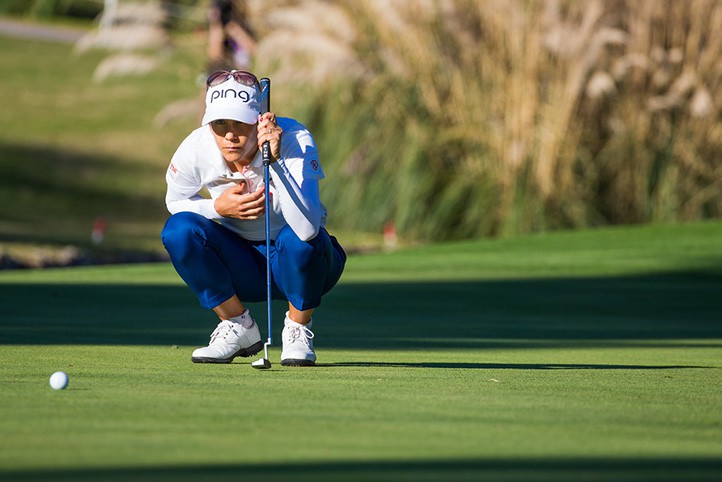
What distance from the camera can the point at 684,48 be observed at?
18.5m

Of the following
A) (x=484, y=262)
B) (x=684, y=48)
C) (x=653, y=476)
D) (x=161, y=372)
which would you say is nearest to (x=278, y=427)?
(x=653, y=476)

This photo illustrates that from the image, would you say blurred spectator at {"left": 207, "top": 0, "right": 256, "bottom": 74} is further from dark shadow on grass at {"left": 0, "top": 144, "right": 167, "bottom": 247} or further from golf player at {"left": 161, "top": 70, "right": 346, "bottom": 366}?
golf player at {"left": 161, "top": 70, "right": 346, "bottom": 366}

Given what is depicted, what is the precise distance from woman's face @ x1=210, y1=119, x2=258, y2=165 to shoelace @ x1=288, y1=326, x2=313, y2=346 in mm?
723

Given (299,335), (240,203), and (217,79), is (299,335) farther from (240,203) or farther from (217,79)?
(217,79)

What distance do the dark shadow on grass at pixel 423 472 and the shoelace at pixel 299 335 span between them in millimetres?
2593

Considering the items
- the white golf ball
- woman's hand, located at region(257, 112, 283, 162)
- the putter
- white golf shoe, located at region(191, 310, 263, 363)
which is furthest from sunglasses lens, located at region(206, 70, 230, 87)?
the white golf ball

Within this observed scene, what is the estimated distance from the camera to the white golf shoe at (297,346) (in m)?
5.97

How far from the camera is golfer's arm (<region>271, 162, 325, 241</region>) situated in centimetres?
588

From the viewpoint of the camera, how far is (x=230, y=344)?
244 inches

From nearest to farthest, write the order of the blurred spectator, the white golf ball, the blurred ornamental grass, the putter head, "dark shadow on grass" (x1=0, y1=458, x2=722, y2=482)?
1. "dark shadow on grass" (x1=0, y1=458, x2=722, y2=482)
2. the white golf ball
3. the putter head
4. the blurred ornamental grass
5. the blurred spectator

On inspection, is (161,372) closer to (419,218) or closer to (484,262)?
(484,262)

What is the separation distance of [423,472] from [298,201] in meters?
2.62

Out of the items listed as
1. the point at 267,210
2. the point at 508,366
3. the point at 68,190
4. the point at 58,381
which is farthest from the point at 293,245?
the point at 68,190

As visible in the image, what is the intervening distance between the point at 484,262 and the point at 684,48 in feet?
21.1
